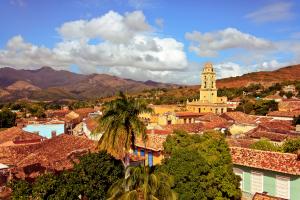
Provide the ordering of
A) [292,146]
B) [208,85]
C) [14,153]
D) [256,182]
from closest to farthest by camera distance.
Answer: [256,182] → [292,146] → [14,153] → [208,85]

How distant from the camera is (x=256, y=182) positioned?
60.7ft

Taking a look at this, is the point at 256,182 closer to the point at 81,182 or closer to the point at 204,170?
the point at 204,170

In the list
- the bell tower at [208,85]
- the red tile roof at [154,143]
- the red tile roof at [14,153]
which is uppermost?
the bell tower at [208,85]

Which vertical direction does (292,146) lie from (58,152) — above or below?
above

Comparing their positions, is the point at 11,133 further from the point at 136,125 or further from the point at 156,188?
the point at 156,188

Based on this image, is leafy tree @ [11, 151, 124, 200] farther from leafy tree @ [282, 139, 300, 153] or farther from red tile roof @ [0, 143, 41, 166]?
leafy tree @ [282, 139, 300, 153]

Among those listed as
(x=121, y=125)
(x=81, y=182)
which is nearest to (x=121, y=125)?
(x=121, y=125)

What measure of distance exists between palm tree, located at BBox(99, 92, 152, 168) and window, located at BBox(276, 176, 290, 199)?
24.8 ft

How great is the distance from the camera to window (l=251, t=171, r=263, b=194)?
18.3 metres

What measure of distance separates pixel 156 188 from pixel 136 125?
3.87m

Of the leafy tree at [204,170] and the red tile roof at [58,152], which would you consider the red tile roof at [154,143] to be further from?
the leafy tree at [204,170]

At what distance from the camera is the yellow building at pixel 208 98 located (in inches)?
2896

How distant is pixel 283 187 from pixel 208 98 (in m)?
59.5

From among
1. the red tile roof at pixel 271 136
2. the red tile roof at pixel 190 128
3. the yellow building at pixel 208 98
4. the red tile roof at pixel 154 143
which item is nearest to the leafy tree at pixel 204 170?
the red tile roof at pixel 154 143
